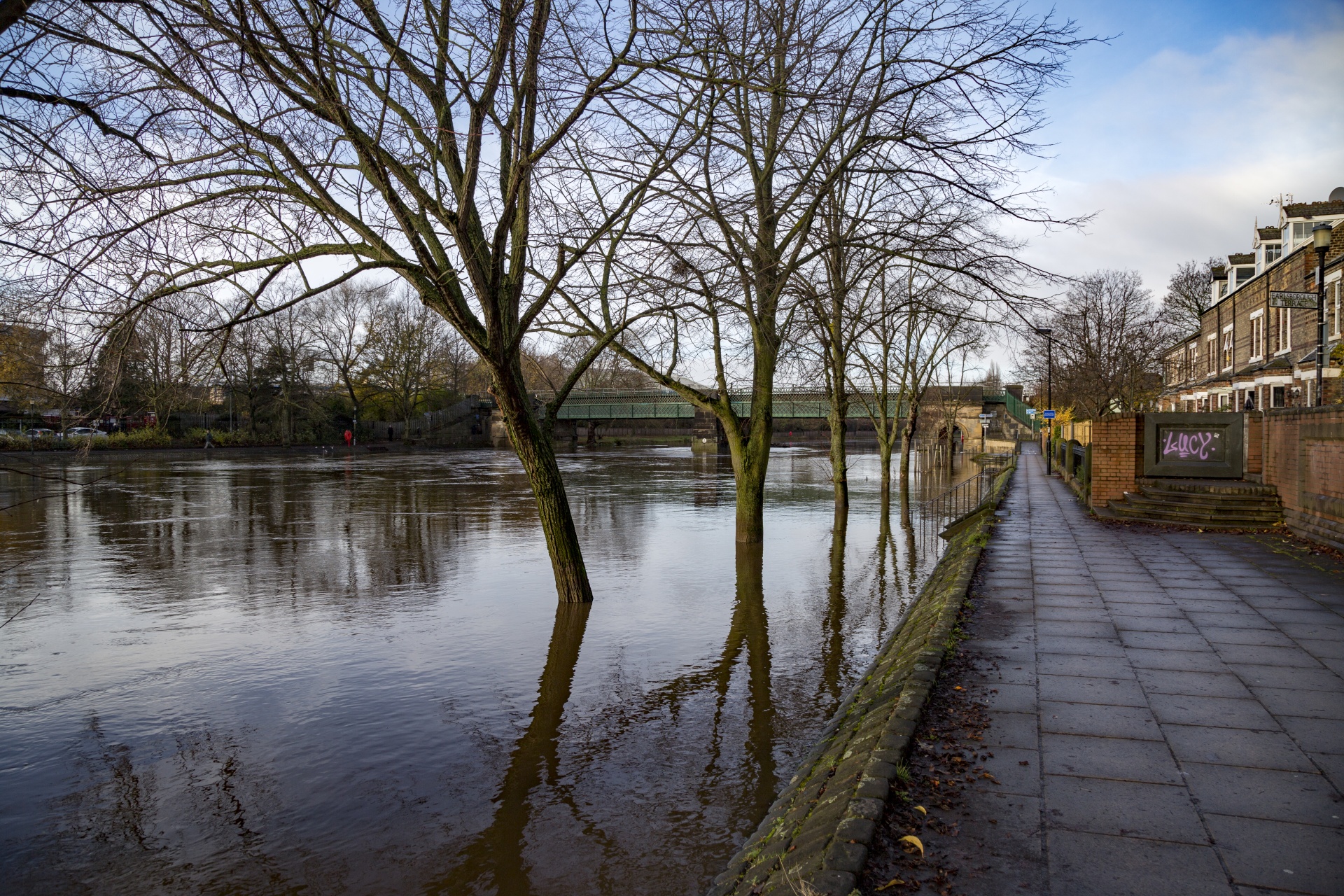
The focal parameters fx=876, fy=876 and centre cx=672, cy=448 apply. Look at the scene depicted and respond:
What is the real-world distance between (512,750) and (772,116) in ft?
29.3

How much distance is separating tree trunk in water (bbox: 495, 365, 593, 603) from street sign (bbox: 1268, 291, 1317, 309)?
10.6m

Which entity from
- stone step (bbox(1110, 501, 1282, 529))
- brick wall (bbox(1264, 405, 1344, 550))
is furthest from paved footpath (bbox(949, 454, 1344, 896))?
stone step (bbox(1110, 501, 1282, 529))

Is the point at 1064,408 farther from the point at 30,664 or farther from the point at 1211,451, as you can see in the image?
the point at 30,664

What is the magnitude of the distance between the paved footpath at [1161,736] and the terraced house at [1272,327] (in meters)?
14.1

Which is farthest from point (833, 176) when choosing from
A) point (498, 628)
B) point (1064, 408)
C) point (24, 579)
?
point (1064, 408)

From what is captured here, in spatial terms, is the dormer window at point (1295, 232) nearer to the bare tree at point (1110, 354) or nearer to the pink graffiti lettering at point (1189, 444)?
the bare tree at point (1110, 354)

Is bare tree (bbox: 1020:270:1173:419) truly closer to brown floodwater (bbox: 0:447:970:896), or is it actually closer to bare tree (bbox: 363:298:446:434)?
brown floodwater (bbox: 0:447:970:896)

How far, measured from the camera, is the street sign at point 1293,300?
12750 mm

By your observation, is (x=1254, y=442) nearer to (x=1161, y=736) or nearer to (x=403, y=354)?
(x=1161, y=736)

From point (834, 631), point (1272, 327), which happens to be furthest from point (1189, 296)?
point (834, 631)

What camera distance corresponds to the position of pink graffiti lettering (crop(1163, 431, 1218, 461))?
15492 millimetres

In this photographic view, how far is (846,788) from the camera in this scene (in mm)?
4152

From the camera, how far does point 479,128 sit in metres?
7.30

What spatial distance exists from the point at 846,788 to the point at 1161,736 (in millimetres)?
1871
